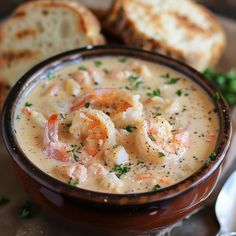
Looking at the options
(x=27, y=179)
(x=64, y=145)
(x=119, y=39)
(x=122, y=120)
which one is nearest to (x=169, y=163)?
(x=122, y=120)

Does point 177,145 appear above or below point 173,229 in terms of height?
above

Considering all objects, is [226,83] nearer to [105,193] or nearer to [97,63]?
[97,63]

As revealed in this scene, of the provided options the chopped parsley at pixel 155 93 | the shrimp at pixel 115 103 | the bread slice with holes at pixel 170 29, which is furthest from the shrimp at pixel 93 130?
the bread slice with holes at pixel 170 29

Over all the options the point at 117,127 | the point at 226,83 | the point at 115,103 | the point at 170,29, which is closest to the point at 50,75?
the point at 115,103

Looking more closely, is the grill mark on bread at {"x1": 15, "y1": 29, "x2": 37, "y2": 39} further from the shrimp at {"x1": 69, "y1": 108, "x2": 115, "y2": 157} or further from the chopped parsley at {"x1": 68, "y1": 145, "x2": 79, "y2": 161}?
the chopped parsley at {"x1": 68, "y1": 145, "x2": 79, "y2": 161}

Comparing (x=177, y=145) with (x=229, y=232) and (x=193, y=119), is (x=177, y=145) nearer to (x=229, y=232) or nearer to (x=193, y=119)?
(x=193, y=119)

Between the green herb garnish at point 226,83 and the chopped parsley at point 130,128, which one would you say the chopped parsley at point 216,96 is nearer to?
the chopped parsley at point 130,128

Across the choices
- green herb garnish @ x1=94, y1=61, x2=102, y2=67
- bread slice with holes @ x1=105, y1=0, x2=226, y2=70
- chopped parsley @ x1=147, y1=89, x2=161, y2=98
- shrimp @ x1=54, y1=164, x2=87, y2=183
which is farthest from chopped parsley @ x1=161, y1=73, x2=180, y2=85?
shrimp @ x1=54, y1=164, x2=87, y2=183
